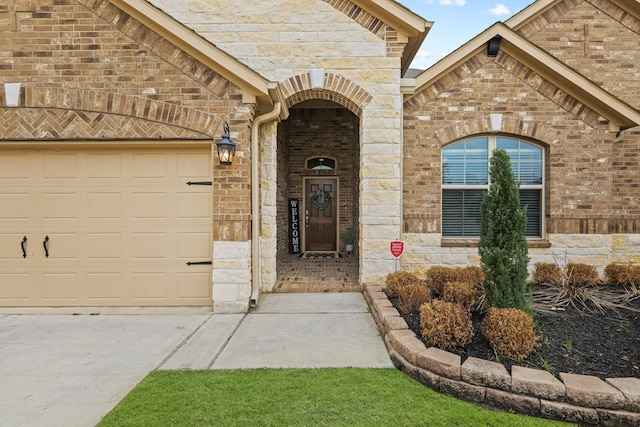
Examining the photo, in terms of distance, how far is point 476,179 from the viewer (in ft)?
20.6

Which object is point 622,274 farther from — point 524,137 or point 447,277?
point 447,277

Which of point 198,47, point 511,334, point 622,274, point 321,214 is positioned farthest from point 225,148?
point 622,274

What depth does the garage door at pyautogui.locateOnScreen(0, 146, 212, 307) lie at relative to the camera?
16.0 ft

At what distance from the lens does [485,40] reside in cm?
581

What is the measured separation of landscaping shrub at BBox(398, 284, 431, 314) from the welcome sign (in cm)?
535

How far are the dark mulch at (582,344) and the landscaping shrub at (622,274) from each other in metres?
1.71

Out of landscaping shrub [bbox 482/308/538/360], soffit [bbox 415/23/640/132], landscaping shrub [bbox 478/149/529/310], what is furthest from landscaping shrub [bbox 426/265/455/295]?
soffit [bbox 415/23/640/132]

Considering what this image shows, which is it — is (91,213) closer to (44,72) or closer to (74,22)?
(44,72)

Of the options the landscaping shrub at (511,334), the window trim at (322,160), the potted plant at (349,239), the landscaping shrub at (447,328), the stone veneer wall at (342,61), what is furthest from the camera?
the window trim at (322,160)

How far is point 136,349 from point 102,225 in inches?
89.4

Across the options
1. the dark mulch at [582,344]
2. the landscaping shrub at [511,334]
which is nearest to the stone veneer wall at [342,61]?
the dark mulch at [582,344]

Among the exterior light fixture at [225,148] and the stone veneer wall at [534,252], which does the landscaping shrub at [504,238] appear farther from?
the exterior light fixture at [225,148]

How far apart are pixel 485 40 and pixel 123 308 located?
24.5ft

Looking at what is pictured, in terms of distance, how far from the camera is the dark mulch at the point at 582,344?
9.34 ft
